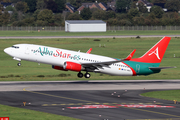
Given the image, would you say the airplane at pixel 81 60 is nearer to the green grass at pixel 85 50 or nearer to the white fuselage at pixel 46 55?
the white fuselage at pixel 46 55

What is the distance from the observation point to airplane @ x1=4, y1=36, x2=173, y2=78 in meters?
56.2

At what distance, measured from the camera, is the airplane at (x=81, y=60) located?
56.2 meters

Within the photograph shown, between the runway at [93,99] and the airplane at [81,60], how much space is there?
8.90 ft

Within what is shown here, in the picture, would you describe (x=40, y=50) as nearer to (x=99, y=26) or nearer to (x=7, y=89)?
(x=7, y=89)

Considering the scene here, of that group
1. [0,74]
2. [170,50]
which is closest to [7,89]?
[0,74]

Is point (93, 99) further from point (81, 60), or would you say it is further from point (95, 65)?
point (81, 60)

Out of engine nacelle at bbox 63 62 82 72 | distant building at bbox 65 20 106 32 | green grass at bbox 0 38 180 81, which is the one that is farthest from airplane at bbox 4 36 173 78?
distant building at bbox 65 20 106 32

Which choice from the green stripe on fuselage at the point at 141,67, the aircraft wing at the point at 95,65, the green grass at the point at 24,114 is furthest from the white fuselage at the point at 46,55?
the green grass at the point at 24,114

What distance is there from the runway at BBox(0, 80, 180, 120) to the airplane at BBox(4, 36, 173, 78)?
8.90 ft

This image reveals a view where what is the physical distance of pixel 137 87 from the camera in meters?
53.1

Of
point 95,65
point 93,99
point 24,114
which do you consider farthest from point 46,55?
point 24,114

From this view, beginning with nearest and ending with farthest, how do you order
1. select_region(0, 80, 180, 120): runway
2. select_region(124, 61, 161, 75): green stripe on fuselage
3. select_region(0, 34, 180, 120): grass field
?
select_region(0, 80, 180, 120): runway < select_region(0, 34, 180, 120): grass field < select_region(124, 61, 161, 75): green stripe on fuselage

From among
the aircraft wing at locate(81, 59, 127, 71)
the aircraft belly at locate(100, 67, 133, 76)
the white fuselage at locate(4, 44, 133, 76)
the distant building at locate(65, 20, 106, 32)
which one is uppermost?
the white fuselage at locate(4, 44, 133, 76)

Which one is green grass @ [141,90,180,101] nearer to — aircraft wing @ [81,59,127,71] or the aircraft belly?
aircraft wing @ [81,59,127,71]
